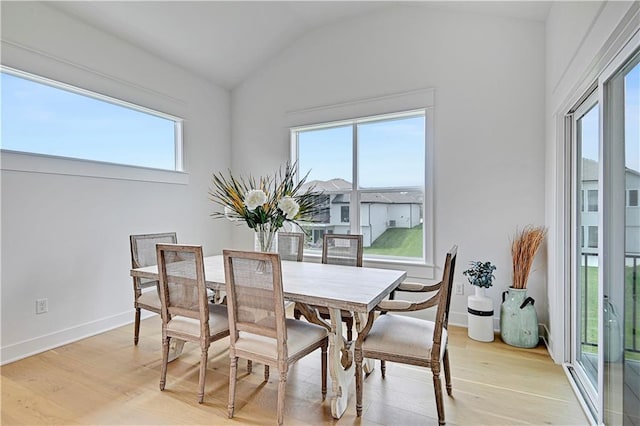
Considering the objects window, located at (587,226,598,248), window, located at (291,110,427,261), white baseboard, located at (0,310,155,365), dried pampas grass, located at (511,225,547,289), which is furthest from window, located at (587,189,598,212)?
white baseboard, located at (0,310,155,365)

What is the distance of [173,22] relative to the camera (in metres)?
3.43

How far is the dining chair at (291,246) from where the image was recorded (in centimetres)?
330

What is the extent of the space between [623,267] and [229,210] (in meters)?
2.43

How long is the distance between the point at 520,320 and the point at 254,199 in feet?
8.18

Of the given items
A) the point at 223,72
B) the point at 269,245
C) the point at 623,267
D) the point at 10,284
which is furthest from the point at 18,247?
the point at 623,267

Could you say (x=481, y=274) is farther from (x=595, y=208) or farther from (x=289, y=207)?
(x=289, y=207)

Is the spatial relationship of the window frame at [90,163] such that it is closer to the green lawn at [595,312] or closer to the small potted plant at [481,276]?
the small potted plant at [481,276]

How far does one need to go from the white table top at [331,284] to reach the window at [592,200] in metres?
1.26

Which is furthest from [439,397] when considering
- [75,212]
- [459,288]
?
[75,212]

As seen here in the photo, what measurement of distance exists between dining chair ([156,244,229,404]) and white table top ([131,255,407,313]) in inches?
A: 5.3

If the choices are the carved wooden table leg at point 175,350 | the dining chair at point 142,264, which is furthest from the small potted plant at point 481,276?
the dining chair at point 142,264

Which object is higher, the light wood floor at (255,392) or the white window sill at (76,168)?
the white window sill at (76,168)

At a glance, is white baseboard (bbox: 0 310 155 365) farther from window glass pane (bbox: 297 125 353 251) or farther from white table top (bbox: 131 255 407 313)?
window glass pane (bbox: 297 125 353 251)

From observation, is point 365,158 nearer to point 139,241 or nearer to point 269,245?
point 269,245
